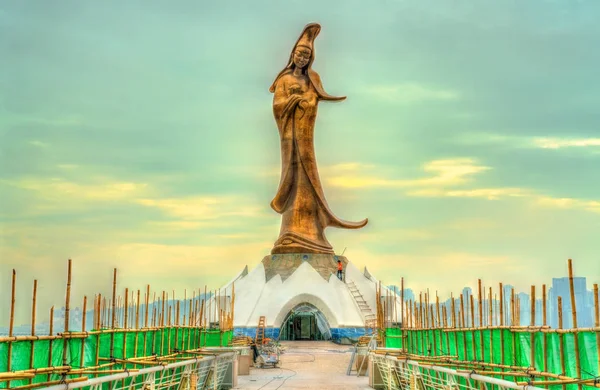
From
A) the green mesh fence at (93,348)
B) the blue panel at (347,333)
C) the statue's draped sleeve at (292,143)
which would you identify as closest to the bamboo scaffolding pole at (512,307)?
the green mesh fence at (93,348)

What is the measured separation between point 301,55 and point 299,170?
4.71 metres

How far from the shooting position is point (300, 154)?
3150cm

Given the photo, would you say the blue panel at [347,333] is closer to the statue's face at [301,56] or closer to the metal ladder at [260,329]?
the metal ladder at [260,329]

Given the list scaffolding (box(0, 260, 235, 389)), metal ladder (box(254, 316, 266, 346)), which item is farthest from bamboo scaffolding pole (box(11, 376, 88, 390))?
metal ladder (box(254, 316, 266, 346))

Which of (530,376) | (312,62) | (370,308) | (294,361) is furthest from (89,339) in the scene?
(312,62)

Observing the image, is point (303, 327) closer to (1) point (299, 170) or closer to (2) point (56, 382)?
(1) point (299, 170)

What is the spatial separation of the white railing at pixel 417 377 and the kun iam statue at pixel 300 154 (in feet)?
50.9

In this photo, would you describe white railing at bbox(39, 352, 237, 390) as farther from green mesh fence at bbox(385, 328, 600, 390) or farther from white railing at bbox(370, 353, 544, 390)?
green mesh fence at bbox(385, 328, 600, 390)

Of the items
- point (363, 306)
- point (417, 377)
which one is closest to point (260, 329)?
point (363, 306)

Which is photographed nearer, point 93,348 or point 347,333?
point 93,348

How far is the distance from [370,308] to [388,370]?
51.0 feet

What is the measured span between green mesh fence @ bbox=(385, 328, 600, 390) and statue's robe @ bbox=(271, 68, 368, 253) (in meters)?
17.0

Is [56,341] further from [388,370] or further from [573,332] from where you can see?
[388,370]

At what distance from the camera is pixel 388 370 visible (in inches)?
575
